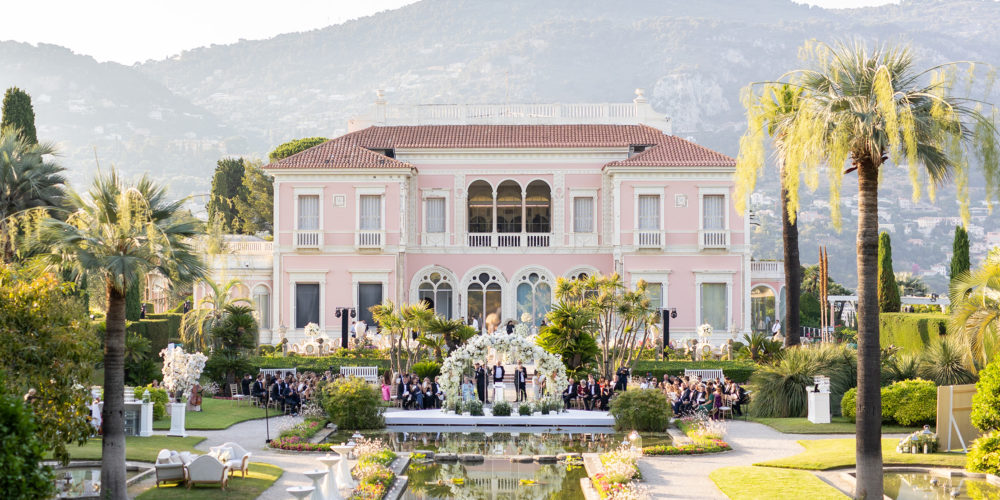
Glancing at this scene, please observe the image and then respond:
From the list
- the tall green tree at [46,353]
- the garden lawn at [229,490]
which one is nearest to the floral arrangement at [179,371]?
the garden lawn at [229,490]

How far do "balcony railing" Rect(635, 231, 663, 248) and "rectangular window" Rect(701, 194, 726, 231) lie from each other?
1.80 meters

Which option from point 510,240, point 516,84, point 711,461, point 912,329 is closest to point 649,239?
point 510,240

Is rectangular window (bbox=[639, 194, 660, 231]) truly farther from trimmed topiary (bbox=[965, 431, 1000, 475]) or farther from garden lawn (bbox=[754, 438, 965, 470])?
trimmed topiary (bbox=[965, 431, 1000, 475])

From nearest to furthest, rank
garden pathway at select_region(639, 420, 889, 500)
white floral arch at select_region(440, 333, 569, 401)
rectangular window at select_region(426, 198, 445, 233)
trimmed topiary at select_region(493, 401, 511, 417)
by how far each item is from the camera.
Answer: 1. garden pathway at select_region(639, 420, 889, 500)
2. trimmed topiary at select_region(493, 401, 511, 417)
3. white floral arch at select_region(440, 333, 569, 401)
4. rectangular window at select_region(426, 198, 445, 233)

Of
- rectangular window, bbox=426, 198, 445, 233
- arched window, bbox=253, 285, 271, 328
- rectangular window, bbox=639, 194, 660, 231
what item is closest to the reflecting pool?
rectangular window, bbox=639, 194, 660, 231

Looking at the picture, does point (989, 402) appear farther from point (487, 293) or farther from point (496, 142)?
point (496, 142)

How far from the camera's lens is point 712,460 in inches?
770

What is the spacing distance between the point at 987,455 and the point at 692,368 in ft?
45.8

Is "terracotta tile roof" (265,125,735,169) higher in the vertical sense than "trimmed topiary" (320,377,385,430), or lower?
Answer: higher

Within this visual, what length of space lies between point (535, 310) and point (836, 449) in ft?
72.3

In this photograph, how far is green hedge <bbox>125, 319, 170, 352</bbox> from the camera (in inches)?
1329

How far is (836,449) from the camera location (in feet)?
65.8

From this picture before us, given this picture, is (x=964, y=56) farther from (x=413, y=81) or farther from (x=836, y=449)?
(x=836, y=449)

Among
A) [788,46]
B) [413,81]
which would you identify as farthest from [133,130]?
[788,46]
